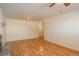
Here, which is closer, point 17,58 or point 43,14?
point 17,58

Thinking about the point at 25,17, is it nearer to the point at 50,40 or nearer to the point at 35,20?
the point at 35,20

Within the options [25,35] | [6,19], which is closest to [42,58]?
[25,35]

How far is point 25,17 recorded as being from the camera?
1.46 meters

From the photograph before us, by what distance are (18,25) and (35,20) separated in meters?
0.35

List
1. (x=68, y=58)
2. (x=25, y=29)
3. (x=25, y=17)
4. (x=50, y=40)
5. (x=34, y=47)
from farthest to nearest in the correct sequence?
1. (x=50, y=40)
2. (x=34, y=47)
3. (x=25, y=29)
4. (x=25, y=17)
5. (x=68, y=58)

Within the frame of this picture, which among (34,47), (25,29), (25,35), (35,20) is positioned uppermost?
(35,20)

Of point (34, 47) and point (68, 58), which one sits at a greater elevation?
point (68, 58)

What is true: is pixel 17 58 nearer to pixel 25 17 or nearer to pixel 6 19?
pixel 25 17

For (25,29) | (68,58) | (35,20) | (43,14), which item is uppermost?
(43,14)

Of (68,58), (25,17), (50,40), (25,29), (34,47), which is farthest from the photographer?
(50,40)

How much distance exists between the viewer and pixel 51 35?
6.51ft

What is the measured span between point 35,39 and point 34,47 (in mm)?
206

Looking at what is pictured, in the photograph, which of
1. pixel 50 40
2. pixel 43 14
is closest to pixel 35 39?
pixel 50 40

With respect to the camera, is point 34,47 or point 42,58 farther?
point 34,47
